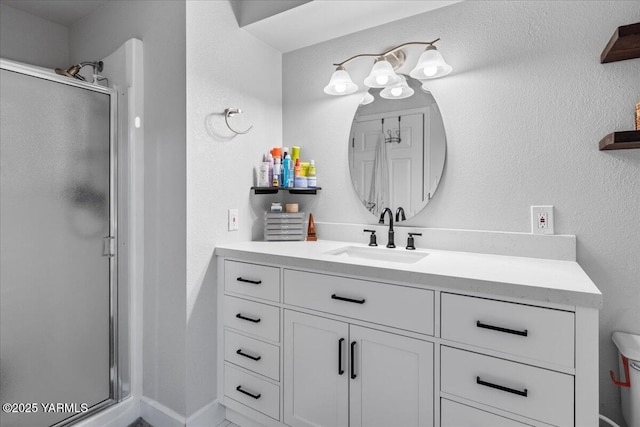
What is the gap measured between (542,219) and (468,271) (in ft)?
1.86

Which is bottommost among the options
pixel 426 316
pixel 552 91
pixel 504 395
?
pixel 504 395

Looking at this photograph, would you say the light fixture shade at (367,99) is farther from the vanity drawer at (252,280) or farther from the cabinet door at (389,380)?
the cabinet door at (389,380)

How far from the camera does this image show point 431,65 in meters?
1.63

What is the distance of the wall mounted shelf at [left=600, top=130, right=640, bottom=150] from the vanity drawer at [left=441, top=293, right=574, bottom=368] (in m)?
0.69

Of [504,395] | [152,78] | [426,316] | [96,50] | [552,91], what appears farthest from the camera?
[96,50]

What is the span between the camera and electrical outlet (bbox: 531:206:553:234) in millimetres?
1485

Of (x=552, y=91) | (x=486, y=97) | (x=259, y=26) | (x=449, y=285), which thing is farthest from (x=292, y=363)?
(x=259, y=26)

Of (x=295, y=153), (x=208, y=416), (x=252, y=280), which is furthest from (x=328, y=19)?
(x=208, y=416)

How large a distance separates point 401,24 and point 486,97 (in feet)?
2.05

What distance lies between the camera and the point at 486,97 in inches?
63.9

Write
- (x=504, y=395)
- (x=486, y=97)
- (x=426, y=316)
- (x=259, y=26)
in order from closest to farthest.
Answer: (x=504, y=395), (x=426, y=316), (x=486, y=97), (x=259, y=26)

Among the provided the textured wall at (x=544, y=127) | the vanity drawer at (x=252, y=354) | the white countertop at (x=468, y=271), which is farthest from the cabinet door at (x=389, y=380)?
the textured wall at (x=544, y=127)

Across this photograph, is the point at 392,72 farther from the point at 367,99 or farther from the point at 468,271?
the point at 468,271

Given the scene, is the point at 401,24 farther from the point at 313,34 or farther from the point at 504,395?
the point at 504,395
